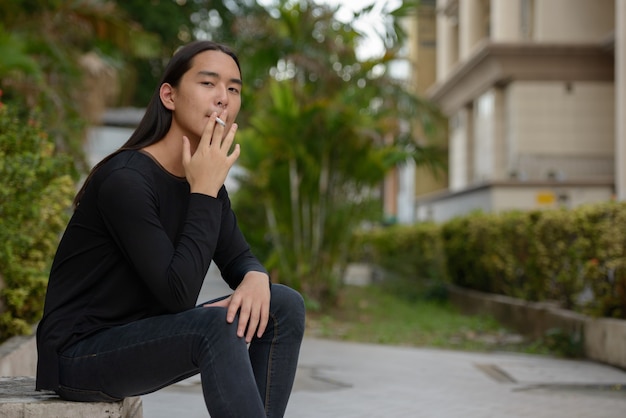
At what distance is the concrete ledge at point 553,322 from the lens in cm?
839

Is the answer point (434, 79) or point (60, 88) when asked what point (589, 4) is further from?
point (434, 79)

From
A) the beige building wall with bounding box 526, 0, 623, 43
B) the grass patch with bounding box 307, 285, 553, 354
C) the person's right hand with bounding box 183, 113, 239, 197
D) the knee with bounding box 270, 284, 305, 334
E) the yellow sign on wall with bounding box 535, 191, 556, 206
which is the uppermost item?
the beige building wall with bounding box 526, 0, 623, 43

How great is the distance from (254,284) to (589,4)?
23.8 metres

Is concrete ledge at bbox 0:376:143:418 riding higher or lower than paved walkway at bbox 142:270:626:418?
higher

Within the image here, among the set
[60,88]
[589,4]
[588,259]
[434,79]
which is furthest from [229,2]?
[588,259]

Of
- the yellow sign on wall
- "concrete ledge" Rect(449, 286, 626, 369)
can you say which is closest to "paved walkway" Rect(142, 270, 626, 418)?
"concrete ledge" Rect(449, 286, 626, 369)

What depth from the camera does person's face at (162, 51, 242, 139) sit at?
132 inches

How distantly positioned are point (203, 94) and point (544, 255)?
7.76 m

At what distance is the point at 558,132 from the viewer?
25.6 meters

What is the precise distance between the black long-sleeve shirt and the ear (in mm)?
209

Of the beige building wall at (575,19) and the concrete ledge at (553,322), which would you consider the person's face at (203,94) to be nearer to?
the concrete ledge at (553,322)

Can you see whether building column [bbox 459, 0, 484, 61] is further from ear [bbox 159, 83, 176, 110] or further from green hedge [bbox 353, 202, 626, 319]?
ear [bbox 159, 83, 176, 110]

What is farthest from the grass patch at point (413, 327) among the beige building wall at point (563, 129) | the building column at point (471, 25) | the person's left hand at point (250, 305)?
the building column at point (471, 25)

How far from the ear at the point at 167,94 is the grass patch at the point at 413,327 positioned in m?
6.95
